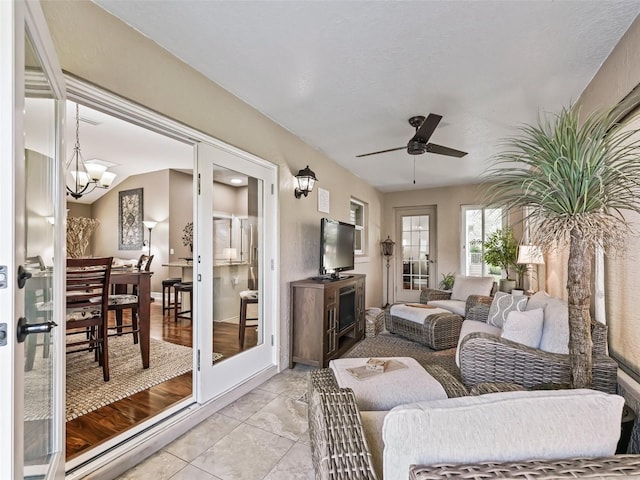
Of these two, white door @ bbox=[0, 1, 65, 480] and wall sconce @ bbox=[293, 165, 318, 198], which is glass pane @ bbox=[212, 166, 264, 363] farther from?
white door @ bbox=[0, 1, 65, 480]

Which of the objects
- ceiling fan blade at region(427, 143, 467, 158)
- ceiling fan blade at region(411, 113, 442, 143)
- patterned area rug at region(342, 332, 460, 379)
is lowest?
patterned area rug at region(342, 332, 460, 379)

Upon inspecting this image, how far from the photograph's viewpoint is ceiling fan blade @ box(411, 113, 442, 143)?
234cm

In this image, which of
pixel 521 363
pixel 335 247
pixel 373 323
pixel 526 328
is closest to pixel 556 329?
pixel 526 328

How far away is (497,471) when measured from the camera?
691 millimetres

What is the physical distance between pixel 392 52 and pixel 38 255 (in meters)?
2.14

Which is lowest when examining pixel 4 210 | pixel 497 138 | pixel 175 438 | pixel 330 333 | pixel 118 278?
pixel 175 438

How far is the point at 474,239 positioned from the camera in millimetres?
5734

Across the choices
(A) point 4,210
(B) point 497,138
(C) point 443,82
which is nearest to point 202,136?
(A) point 4,210

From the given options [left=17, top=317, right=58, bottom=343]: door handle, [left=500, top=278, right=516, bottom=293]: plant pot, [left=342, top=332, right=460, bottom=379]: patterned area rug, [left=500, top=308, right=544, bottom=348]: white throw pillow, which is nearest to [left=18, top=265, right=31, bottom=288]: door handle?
[left=17, top=317, right=58, bottom=343]: door handle

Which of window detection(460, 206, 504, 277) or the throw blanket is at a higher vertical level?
window detection(460, 206, 504, 277)

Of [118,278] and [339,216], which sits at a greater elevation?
[339,216]

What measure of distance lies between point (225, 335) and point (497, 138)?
3498mm

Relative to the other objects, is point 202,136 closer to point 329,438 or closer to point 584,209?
point 329,438

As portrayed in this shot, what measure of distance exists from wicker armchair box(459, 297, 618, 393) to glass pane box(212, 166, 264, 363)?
179 cm
